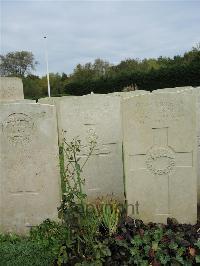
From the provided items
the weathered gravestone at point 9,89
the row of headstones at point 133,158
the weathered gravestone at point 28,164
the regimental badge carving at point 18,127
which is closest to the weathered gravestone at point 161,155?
the row of headstones at point 133,158

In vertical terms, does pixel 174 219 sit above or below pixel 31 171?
below

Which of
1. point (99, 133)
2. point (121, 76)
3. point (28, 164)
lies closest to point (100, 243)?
point (28, 164)

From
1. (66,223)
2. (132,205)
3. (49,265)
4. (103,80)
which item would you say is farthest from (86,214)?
(103,80)

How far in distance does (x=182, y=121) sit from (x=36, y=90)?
3232 cm

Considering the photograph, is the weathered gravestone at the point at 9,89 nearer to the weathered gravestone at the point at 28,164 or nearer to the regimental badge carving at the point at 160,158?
the weathered gravestone at the point at 28,164

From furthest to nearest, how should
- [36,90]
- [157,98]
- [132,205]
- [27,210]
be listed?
[36,90]
[27,210]
[132,205]
[157,98]

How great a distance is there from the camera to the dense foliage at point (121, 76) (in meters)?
25.7

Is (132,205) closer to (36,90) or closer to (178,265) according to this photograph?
(178,265)

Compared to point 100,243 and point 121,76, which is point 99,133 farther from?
point 121,76

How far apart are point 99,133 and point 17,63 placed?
41759 millimetres

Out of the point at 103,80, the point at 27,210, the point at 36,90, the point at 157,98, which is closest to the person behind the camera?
the point at 157,98

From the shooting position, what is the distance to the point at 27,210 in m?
4.85

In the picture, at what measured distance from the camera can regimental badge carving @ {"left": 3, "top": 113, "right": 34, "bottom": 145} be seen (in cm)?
464

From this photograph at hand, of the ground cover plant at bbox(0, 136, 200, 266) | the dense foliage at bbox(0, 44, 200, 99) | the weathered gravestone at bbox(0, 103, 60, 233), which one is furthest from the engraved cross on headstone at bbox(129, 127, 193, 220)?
the dense foliage at bbox(0, 44, 200, 99)
